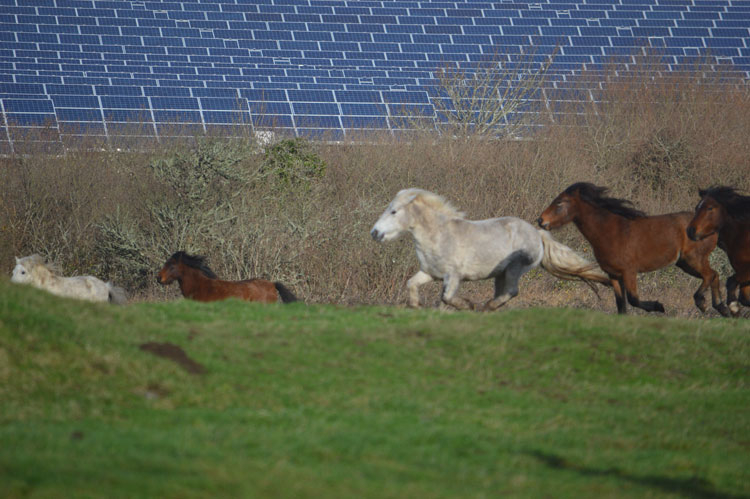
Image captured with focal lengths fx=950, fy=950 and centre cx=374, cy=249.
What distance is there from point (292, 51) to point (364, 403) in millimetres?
27376

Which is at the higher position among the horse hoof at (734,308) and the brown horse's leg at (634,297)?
the brown horse's leg at (634,297)

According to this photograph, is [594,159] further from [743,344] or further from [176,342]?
[176,342]

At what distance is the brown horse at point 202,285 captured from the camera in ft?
45.8

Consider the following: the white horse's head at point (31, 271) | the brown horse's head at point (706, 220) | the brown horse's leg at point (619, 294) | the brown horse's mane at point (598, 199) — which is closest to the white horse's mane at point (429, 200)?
the brown horse's mane at point (598, 199)

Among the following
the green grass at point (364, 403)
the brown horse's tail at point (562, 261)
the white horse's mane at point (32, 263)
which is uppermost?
the white horse's mane at point (32, 263)

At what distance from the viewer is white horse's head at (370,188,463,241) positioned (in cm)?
1223

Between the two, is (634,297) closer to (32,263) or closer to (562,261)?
(562,261)

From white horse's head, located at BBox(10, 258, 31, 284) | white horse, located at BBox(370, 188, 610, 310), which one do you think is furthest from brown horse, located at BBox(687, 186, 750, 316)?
white horse's head, located at BBox(10, 258, 31, 284)

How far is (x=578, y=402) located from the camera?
927cm

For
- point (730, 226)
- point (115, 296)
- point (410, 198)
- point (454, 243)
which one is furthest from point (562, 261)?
point (115, 296)

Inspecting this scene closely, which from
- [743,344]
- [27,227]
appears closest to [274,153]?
[27,227]

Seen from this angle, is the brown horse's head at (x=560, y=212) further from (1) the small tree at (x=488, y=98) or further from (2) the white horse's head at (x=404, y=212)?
(1) the small tree at (x=488, y=98)

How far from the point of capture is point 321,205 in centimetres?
2134

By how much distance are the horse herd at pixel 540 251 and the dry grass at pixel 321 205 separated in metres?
4.72
